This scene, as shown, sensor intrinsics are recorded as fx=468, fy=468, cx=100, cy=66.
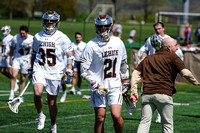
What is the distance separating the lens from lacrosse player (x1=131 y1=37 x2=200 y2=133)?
23.7 feet

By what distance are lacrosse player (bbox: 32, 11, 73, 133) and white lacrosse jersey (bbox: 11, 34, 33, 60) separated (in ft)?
16.3

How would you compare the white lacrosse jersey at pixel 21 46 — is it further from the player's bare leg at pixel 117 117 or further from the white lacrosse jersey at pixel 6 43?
the player's bare leg at pixel 117 117

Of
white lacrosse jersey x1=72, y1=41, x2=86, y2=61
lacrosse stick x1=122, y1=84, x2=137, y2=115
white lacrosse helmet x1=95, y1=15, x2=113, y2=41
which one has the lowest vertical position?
lacrosse stick x1=122, y1=84, x2=137, y2=115

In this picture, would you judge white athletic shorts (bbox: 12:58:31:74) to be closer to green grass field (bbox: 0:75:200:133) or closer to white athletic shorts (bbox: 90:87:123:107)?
green grass field (bbox: 0:75:200:133)

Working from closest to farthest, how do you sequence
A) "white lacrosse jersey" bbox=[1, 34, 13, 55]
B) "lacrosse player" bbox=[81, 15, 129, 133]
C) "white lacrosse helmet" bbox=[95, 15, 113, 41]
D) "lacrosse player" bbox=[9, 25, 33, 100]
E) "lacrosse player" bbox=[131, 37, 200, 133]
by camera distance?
"lacrosse player" bbox=[131, 37, 200, 133] → "lacrosse player" bbox=[81, 15, 129, 133] → "white lacrosse helmet" bbox=[95, 15, 113, 41] → "lacrosse player" bbox=[9, 25, 33, 100] → "white lacrosse jersey" bbox=[1, 34, 13, 55]

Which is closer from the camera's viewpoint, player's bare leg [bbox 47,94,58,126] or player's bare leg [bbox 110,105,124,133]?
player's bare leg [bbox 110,105,124,133]

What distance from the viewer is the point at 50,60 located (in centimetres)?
923

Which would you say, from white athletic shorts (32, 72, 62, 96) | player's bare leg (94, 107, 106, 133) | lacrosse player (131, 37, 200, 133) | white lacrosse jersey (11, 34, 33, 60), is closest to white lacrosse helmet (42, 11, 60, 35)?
white athletic shorts (32, 72, 62, 96)

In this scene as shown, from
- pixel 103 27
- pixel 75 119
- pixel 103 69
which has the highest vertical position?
pixel 103 27

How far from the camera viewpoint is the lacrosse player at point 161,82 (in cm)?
721

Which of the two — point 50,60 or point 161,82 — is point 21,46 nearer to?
point 50,60

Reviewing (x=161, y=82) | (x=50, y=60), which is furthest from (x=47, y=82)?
(x=161, y=82)

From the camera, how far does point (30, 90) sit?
698 inches

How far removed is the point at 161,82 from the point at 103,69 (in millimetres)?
1072
